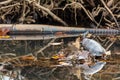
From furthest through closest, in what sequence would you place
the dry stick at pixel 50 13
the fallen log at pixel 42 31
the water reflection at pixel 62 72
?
1. the dry stick at pixel 50 13
2. the fallen log at pixel 42 31
3. the water reflection at pixel 62 72

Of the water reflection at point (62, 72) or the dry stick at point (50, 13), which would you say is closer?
the water reflection at point (62, 72)

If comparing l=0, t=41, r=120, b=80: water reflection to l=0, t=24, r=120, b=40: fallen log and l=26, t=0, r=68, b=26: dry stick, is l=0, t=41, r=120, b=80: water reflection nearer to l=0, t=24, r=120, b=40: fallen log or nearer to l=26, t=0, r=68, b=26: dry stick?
l=0, t=24, r=120, b=40: fallen log

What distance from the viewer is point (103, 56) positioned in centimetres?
390

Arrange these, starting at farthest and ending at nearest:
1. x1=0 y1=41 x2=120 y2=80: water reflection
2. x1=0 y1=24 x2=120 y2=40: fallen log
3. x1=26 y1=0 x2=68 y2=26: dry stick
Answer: x1=26 y1=0 x2=68 y2=26: dry stick
x1=0 y1=24 x2=120 y2=40: fallen log
x1=0 y1=41 x2=120 y2=80: water reflection

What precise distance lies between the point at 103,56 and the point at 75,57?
0.29 m

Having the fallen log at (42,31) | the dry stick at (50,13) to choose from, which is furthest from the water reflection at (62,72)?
the dry stick at (50,13)

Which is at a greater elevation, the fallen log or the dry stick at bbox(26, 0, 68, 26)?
the dry stick at bbox(26, 0, 68, 26)

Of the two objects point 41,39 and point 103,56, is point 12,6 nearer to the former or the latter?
point 41,39

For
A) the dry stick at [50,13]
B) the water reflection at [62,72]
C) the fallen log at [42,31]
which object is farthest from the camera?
the dry stick at [50,13]

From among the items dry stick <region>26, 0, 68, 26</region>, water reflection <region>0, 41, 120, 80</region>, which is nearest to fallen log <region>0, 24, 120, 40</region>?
dry stick <region>26, 0, 68, 26</region>

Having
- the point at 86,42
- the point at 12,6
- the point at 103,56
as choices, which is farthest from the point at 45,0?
the point at 103,56

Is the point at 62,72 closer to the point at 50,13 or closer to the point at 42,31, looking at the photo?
the point at 42,31

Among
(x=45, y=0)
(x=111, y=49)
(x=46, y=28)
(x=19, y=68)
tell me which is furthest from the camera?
(x=45, y=0)

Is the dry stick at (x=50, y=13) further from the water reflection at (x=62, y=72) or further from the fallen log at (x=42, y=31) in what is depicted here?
the water reflection at (x=62, y=72)
